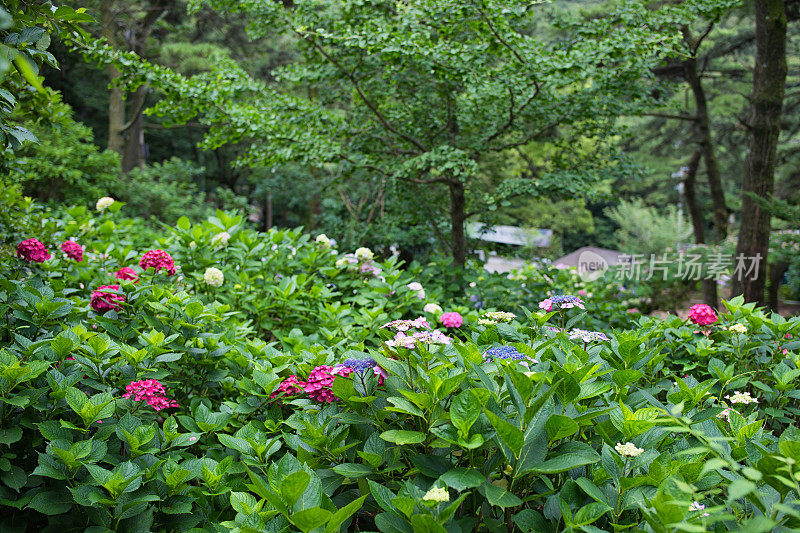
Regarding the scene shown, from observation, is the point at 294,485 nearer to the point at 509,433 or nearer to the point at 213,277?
the point at 509,433

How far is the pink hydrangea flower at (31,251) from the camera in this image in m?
2.52

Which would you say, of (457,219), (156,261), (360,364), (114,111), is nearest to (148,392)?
(360,364)

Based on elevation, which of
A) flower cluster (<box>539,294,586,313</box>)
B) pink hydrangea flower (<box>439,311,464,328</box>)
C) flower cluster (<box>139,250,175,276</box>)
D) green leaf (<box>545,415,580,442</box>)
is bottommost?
pink hydrangea flower (<box>439,311,464,328</box>)

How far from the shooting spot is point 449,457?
1310 millimetres

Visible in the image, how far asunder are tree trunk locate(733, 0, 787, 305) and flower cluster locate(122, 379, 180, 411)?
20.3 ft

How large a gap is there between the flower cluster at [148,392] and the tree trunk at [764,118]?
6.20 metres

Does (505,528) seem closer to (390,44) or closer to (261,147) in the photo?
(390,44)

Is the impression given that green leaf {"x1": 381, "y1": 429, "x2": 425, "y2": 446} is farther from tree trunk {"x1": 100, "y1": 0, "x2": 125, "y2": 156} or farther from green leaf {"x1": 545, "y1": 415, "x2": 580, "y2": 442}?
tree trunk {"x1": 100, "y1": 0, "x2": 125, "y2": 156}

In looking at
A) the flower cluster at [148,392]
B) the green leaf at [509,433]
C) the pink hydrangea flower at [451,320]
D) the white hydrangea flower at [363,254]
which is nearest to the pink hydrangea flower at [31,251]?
the flower cluster at [148,392]

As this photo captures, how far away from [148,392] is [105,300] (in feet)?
2.24

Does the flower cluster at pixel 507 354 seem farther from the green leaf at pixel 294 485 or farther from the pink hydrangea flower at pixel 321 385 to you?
the green leaf at pixel 294 485

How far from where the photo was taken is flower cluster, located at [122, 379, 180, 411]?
1.71 m

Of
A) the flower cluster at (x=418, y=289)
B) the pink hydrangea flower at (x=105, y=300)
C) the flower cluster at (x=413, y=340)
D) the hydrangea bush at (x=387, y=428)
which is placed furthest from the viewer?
the flower cluster at (x=418, y=289)

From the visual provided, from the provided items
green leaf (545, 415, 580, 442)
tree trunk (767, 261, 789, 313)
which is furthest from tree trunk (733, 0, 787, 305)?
green leaf (545, 415, 580, 442)
